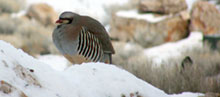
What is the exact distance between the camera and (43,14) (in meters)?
14.6

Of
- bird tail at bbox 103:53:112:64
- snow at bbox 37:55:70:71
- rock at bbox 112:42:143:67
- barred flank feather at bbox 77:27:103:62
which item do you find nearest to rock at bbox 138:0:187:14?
rock at bbox 112:42:143:67

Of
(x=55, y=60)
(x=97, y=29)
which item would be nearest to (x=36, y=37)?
(x=55, y=60)

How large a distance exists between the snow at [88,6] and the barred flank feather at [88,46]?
32.4ft

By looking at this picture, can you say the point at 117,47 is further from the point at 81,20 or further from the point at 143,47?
the point at 81,20

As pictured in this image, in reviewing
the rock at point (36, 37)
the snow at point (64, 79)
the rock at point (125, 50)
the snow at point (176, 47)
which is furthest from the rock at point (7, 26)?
the snow at point (64, 79)

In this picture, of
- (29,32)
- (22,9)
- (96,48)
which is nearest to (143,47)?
(29,32)

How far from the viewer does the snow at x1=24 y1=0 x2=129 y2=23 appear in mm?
15209

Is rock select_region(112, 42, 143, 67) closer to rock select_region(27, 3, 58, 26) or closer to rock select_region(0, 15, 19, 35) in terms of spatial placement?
rock select_region(27, 3, 58, 26)

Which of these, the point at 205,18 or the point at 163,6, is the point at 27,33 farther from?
the point at 205,18

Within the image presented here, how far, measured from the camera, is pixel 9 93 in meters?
1.83

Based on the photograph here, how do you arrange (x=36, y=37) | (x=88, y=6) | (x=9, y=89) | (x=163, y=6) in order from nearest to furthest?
(x=9, y=89) → (x=163, y=6) → (x=36, y=37) → (x=88, y=6)

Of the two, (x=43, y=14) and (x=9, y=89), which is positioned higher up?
(x=9, y=89)

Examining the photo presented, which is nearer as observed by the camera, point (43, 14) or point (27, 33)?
point (27, 33)

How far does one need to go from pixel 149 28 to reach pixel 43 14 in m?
4.01
